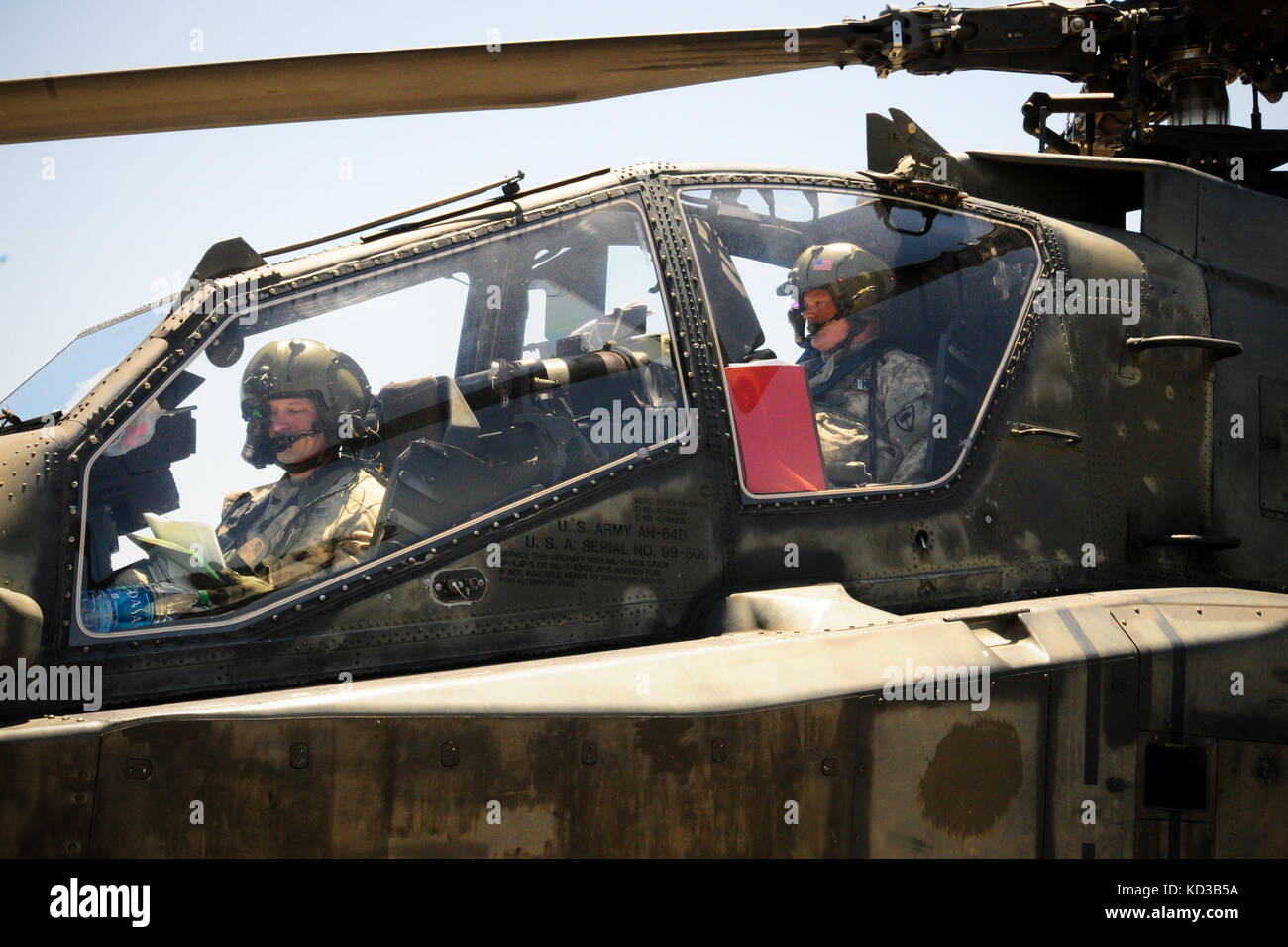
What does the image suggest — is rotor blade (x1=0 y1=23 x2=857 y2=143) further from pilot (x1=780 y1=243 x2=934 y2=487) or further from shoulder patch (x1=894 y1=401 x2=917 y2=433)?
shoulder patch (x1=894 y1=401 x2=917 y2=433)

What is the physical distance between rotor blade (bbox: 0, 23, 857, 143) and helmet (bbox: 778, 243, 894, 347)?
76cm

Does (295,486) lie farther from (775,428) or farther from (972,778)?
(972,778)

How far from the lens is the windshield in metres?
3.76

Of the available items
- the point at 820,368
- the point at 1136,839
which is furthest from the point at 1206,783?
the point at 820,368

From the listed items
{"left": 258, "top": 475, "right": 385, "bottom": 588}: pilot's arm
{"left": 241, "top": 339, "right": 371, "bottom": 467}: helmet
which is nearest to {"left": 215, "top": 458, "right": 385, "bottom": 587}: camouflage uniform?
{"left": 258, "top": 475, "right": 385, "bottom": 588}: pilot's arm

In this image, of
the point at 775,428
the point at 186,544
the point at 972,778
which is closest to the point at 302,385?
the point at 186,544

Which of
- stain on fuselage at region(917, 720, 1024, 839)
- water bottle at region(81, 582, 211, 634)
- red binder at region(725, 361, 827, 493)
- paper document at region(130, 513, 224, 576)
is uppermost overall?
red binder at region(725, 361, 827, 493)

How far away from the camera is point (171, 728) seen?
282 cm

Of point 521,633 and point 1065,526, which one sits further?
point 1065,526

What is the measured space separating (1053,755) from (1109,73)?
3416mm

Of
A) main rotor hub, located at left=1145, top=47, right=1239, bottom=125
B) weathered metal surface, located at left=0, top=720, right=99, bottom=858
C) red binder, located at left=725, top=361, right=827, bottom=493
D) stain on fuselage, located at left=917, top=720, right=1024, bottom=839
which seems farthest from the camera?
main rotor hub, located at left=1145, top=47, right=1239, bottom=125

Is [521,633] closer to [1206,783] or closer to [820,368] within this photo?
[820,368]

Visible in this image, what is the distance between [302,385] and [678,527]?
4.01ft
